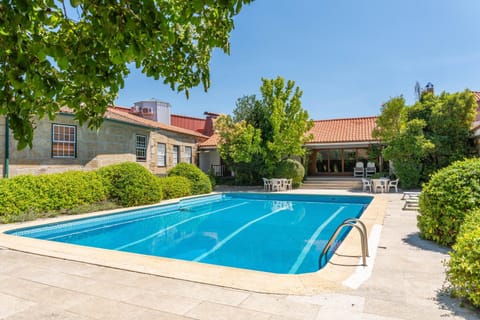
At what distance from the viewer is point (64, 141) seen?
14.7 m

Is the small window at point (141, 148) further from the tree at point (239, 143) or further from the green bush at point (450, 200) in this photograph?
the green bush at point (450, 200)

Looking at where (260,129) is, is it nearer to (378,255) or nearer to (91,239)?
(91,239)

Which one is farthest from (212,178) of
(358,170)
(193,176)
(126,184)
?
(358,170)

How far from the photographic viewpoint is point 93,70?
6.65 feet

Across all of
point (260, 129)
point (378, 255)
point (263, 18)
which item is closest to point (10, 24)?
point (378, 255)

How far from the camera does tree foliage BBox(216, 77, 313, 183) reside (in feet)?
67.8

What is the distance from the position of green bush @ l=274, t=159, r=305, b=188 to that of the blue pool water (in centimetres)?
553

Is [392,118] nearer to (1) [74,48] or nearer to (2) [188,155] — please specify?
(2) [188,155]

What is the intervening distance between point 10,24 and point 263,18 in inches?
551

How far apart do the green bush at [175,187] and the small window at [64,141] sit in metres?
4.66

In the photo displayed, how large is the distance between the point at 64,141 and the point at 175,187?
585cm

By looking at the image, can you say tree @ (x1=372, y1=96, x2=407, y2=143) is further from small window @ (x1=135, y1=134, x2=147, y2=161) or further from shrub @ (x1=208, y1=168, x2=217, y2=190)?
small window @ (x1=135, y1=134, x2=147, y2=161)

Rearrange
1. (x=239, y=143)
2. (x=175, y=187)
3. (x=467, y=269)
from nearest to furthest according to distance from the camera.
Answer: (x=467, y=269)
(x=175, y=187)
(x=239, y=143)

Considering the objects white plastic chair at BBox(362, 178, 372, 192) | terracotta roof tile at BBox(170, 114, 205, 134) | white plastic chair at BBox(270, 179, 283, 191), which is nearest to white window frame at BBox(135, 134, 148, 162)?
white plastic chair at BBox(270, 179, 283, 191)
